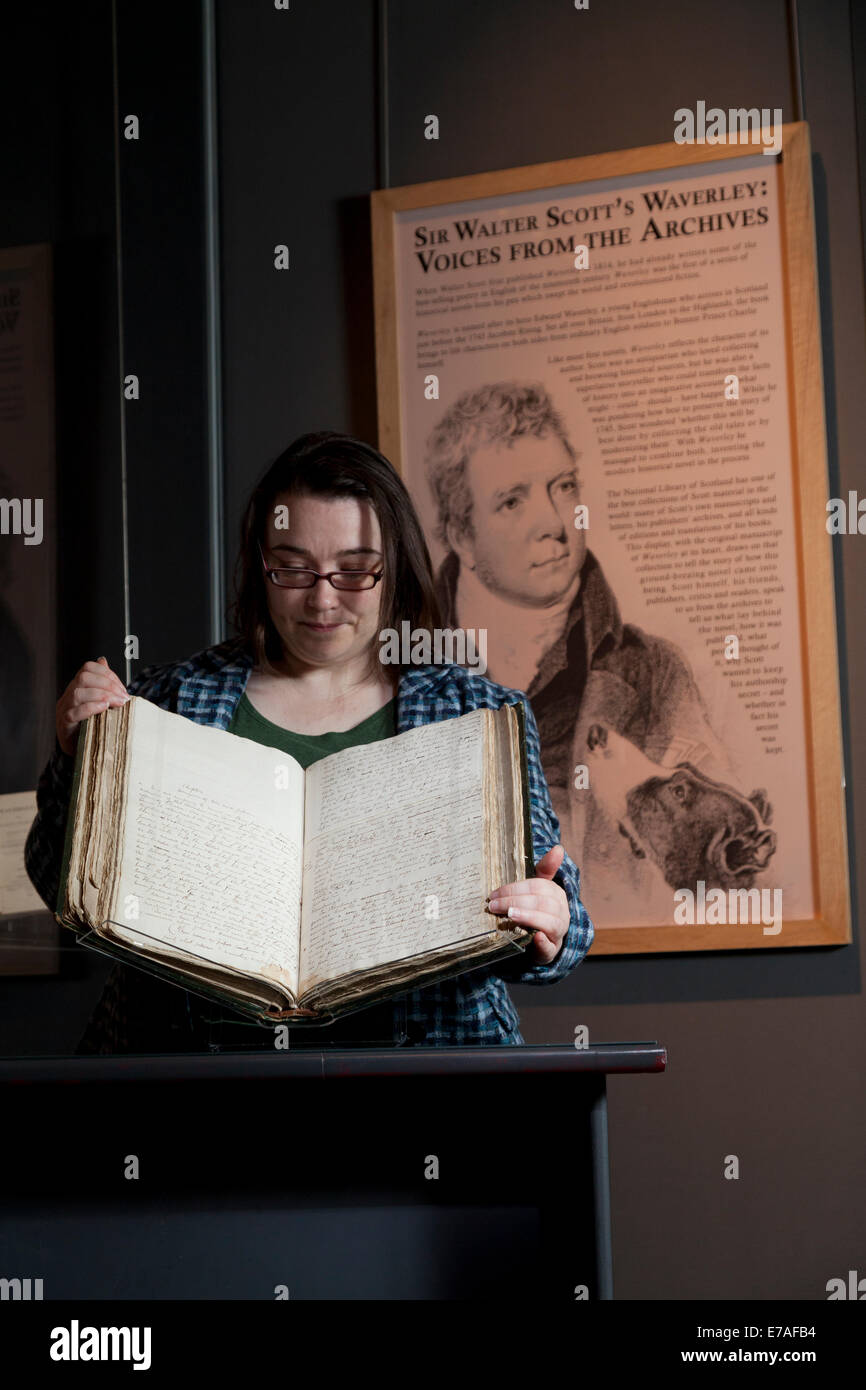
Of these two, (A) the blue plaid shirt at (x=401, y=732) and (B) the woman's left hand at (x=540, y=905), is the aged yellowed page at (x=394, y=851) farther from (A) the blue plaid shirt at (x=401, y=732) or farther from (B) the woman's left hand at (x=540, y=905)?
→ (A) the blue plaid shirt at (x=401, y=732)

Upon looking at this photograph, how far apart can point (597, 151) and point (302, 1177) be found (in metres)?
2.09

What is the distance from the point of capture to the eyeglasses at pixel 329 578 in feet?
4.88

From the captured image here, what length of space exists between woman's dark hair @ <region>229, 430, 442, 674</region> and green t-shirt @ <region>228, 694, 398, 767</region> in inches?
3.8

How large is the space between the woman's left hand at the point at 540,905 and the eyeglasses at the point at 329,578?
1.69 ft

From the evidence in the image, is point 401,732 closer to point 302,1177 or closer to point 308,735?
point 308,735

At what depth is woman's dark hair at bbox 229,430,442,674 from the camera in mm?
1548

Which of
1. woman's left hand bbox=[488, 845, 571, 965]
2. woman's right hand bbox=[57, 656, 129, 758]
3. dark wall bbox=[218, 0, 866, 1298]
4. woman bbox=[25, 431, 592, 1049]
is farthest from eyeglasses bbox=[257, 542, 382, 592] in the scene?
dark wall bbox=[218, 0, 866, 1298]

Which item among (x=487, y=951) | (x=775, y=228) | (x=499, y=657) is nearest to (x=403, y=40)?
(x=775, y=228)

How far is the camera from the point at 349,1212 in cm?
96

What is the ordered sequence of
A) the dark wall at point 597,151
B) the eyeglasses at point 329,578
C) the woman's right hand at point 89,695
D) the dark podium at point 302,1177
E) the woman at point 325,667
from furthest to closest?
the dark wall at point 597,151 → the eyeglasses at point 329,578 → the woman at point 325,667 → the woman's right hand at point 89,695 → the dark podium at point 302,1177

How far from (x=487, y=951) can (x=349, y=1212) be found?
226mm

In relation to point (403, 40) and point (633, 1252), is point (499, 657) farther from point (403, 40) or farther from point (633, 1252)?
point (403, 40)

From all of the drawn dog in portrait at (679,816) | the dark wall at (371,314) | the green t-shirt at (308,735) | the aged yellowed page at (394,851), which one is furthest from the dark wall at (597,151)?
the aged yellowed page at (394,851)

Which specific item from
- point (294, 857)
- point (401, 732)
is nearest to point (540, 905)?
point (294, 857)
